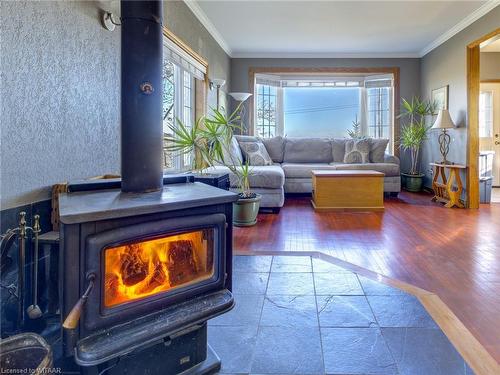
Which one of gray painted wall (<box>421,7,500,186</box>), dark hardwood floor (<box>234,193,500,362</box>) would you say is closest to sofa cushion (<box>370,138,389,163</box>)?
gray painted wall (<box>421,7,500,186</box>)

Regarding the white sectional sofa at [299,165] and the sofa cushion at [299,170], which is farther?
the sofa cushion at [299,170]

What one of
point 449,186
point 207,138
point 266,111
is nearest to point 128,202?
point 207,138

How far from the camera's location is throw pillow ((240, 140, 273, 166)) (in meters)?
5.55

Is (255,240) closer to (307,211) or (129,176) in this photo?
(307,211)

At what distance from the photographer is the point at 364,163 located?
5910 millimetres

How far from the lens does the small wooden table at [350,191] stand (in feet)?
15.0

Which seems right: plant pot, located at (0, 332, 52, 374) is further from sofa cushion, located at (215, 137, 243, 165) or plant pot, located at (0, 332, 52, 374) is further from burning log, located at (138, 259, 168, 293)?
sofa cushion, located at (215, 137, 243, 165)

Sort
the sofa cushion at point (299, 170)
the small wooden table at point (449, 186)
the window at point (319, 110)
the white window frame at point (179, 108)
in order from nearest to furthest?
the white window frame at point (179, 108) → the small wooden table at point (449, 186) → the sofa cushion at point (299, 170) → the window at point (319, 110)

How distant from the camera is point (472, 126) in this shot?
4762mm

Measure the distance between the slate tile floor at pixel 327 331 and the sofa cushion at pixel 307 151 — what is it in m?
4.15

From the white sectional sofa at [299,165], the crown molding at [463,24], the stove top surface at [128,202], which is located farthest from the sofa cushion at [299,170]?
the stove top surface at [128,202]

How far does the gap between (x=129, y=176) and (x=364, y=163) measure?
5172 millimetres

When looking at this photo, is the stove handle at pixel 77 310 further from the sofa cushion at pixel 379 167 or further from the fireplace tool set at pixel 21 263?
the sofa cushion at pixel 379 167

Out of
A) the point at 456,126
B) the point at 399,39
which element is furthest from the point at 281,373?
the point at 399,39
